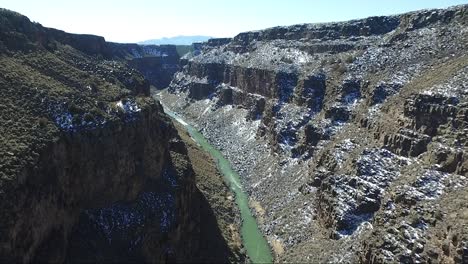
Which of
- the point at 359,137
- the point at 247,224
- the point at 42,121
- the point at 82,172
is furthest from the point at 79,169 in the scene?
the point at 359,137

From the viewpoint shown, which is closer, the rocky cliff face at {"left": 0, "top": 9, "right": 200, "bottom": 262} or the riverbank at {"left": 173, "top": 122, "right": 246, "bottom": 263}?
the rocky cliff face at {"left": 0, "top": 9, "right": 200, "bottom": 262}

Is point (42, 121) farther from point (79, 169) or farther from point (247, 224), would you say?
point (247, 224)

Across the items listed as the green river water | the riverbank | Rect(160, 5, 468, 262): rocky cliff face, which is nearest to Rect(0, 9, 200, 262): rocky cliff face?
the riverbank

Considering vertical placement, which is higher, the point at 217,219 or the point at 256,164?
the point at 217,219

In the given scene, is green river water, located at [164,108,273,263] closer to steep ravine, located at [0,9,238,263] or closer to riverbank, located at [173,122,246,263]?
riverbank, located at [173,122,246,263]

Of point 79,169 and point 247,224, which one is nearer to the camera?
point 79,169

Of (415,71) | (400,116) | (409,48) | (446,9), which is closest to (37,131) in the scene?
(400,116)
